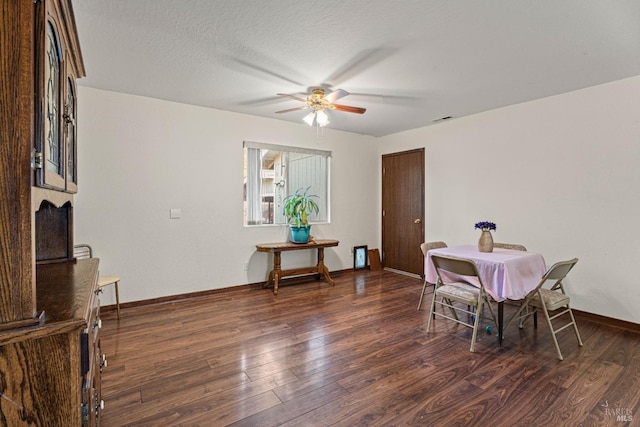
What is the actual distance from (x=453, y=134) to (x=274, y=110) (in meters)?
2.65

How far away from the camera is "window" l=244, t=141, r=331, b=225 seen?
4.53 metres

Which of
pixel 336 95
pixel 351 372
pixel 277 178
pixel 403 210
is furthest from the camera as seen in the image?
pixel 403 210

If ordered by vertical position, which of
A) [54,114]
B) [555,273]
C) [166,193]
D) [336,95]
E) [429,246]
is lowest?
[555,273]

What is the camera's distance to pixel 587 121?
3.31m

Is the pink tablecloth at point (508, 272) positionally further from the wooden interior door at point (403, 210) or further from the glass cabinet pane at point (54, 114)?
the glass cabinet pane at point (54, 114)

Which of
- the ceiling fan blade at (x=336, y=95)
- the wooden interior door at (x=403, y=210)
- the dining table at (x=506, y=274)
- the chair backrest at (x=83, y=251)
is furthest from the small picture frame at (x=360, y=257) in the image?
the chair backrest at (x=83, y=251)

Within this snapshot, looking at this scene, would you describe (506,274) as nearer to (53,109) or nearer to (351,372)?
(351,372)

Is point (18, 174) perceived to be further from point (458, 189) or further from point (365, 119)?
point (458, 189)

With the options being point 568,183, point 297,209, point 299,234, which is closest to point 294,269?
point 299,234

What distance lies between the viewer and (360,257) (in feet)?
18.5

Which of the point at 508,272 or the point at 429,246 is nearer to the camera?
the point at 508,272

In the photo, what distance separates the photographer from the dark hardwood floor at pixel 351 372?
6.07ft

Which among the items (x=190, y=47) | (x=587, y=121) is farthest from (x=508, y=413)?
(x=190, y=47)

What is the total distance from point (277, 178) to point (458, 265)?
2.99 metres
